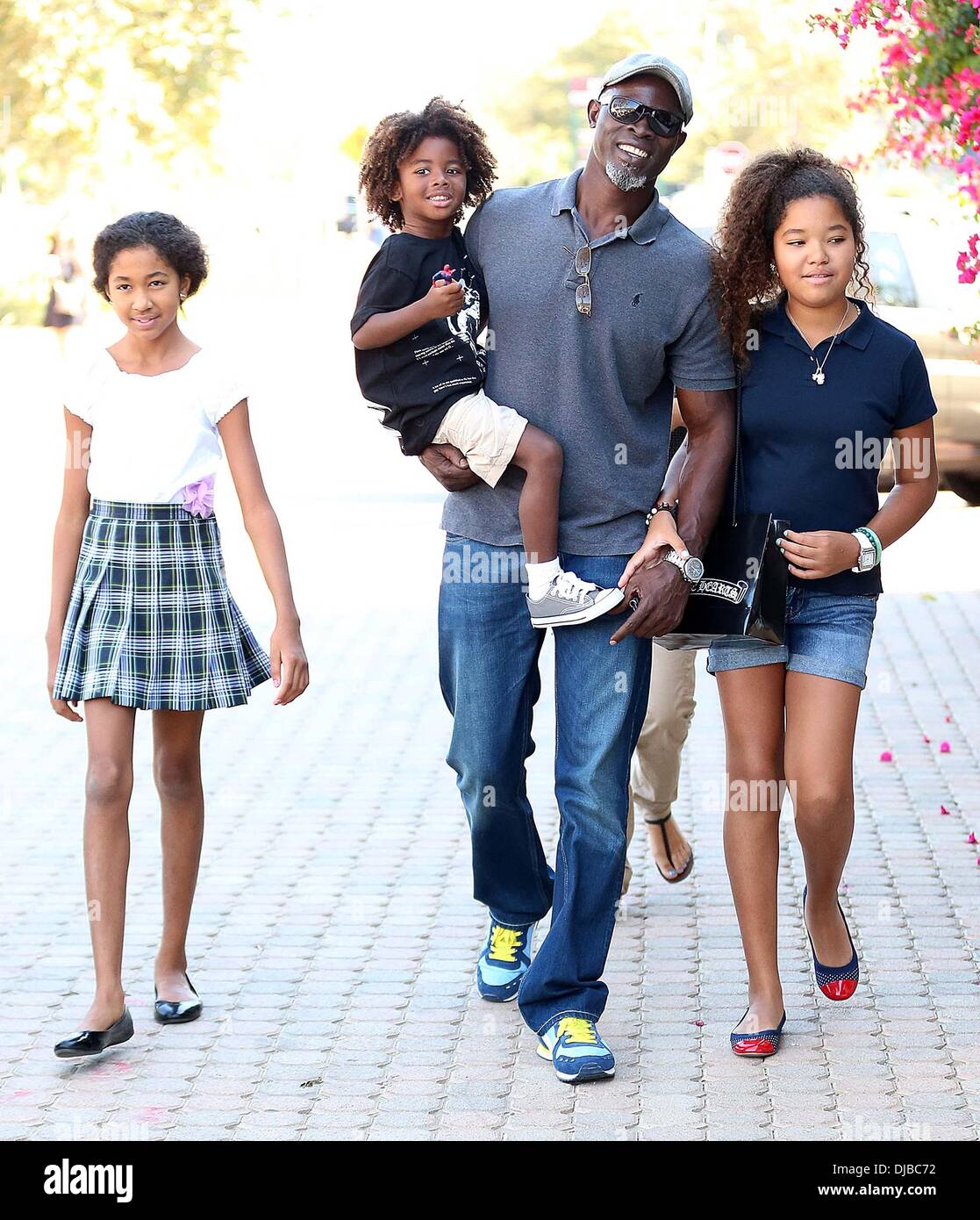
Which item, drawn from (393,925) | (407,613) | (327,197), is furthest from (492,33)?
(393,925)

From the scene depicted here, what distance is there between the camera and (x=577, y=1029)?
4.32 m

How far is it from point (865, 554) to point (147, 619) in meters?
1.70

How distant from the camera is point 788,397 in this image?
14.2 feet

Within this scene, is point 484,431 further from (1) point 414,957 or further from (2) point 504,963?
(1) point 414,957

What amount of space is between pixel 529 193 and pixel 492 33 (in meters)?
81.3

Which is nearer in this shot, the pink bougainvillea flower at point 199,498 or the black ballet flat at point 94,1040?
the black ballet flat at point 94,1040

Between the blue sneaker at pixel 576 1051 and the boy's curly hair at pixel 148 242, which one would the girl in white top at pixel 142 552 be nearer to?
the boy's curly hair at pixel 148 242

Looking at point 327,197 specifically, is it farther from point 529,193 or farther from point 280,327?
point 529,193

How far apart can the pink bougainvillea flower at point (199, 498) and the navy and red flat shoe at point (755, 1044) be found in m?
1.76

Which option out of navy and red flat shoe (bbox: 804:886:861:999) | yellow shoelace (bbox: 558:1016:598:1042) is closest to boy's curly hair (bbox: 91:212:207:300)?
yellow shoelace (bbox: 558:1016:598:1042)

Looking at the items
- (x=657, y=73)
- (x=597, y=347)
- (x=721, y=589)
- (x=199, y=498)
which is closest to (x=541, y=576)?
(x=721, y=589)

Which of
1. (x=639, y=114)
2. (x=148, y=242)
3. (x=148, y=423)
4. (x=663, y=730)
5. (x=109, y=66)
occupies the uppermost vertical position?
(x=109, y=66)

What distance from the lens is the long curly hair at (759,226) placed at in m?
4.31

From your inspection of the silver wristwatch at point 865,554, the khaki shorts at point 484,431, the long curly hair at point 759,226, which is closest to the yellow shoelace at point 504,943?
the khaki shorts at point 484,431
